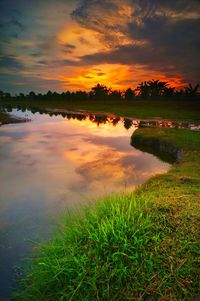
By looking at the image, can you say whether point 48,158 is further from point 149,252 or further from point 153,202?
point 149,252

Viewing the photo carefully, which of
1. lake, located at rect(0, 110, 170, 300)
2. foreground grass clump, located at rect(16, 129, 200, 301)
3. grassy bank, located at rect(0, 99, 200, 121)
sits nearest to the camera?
foreground grass clump, located at rect(16, 129, 200, 301)

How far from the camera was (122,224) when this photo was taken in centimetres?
520

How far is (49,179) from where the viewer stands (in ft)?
44.1

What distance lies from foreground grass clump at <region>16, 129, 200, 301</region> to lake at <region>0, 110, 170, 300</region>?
3.92 feet

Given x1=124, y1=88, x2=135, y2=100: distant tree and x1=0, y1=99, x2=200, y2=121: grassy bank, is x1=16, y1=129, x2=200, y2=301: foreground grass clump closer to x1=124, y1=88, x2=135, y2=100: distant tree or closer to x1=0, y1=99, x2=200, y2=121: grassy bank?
x1=0, y1=99, x2=200, y2=121: grassy bank

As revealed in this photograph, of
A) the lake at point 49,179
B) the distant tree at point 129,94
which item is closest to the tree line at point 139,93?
the distant tree at point 129,94

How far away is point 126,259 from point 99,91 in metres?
110

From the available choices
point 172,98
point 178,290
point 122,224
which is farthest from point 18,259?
point 172,98

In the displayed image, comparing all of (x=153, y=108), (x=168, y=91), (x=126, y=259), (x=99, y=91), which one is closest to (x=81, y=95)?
(x=99, y=91)

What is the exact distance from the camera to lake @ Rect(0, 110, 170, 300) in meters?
7.73

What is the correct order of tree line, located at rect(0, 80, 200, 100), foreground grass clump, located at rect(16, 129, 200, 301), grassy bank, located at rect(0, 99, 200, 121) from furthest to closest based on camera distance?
1. tree line, located at rect(0, 80, 200, 100)
2. grassy bank, located at rect(0, 99, 200, 121)
3. foreground grass clump, located at rect(16, 129, 200, 301)

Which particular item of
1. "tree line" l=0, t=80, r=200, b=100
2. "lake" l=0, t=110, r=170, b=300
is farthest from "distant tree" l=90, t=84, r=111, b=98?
"lake" l=0, t=110, r=170, b=300

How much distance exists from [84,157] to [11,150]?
5.76 metres

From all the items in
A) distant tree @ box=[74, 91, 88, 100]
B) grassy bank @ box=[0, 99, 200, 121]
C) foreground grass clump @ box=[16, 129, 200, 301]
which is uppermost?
distant tree @ box=[74, 91, 88, 100]
